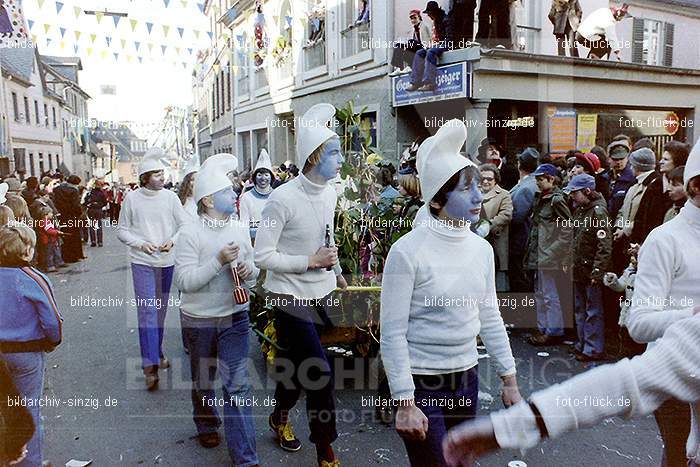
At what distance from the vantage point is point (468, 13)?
10.6 m

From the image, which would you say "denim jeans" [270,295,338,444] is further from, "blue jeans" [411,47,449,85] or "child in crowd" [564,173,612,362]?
"blue jeans" [411,47,449,85]

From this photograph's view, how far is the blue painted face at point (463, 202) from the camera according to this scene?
8.32 ft

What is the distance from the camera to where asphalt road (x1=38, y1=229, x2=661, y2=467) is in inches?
148

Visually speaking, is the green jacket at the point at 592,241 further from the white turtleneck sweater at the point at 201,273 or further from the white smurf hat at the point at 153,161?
the white smurf hat at the point at 153,161

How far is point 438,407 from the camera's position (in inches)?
98.0

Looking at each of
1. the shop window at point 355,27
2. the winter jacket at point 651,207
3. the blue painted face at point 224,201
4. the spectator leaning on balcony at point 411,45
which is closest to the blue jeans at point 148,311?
the blue painted face at point 224,201

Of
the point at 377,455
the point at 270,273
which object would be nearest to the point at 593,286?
the point at 377,455

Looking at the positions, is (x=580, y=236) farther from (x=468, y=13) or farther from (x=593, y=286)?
(x=468, y=13)

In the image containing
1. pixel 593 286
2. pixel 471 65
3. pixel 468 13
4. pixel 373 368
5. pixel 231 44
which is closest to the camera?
pixel 373 368

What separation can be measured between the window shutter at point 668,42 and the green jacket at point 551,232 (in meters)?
13.5

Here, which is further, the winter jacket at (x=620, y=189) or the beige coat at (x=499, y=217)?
the beige coat at (x=499, y=217)

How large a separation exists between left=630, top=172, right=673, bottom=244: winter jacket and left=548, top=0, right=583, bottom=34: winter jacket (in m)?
8.03

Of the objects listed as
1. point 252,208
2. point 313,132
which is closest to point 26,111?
point 252,208

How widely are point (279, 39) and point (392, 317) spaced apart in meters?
17.3
